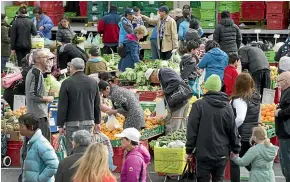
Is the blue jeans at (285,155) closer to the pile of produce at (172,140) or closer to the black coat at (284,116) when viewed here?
the black coat at (284,116)

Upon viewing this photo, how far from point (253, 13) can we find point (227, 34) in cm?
580

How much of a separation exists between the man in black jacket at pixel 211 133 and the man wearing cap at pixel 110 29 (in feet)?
37.4

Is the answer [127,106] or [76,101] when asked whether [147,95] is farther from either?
[76,101]

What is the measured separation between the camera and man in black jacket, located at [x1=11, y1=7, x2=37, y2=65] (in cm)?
1967

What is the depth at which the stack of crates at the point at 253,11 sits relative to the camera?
24.3m

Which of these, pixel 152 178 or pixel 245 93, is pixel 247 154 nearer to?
pixel 245 93

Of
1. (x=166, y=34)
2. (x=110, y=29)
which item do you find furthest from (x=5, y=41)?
(x=166, y=34)

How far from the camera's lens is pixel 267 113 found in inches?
563

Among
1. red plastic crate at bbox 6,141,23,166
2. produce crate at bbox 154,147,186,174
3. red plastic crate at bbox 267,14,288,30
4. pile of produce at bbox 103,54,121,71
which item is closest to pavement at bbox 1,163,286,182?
red plastic crate at bbox 6,141,23,166

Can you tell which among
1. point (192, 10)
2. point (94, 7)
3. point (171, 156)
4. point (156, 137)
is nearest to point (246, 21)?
point (192, 10)

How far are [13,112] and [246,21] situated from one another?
1118 cm

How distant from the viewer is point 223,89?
610 inches

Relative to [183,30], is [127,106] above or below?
below

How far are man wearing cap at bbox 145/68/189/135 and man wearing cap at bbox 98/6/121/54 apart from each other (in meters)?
8.00
